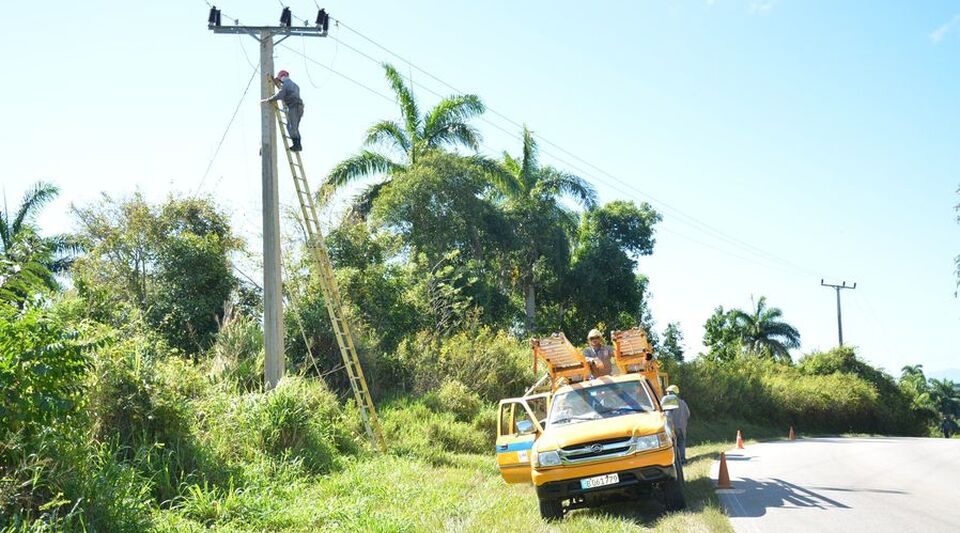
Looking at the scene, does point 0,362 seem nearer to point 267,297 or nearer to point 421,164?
point 267,297

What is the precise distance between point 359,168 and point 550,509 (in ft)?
76.8

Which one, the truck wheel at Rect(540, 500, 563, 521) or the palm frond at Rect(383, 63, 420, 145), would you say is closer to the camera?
the truck wheel at Rect(540, 500, 563, 521)

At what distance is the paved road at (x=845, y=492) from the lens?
962 centimetres

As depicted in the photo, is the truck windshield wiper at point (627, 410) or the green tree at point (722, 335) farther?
the green tree at point (722, 335)

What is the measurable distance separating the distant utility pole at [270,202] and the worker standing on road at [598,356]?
5532 millimetres

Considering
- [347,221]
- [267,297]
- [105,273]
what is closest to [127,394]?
[267,297]

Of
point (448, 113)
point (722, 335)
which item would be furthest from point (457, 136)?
point (722, 335)

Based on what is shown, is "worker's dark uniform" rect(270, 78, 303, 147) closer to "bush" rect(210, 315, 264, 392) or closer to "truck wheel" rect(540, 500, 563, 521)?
"bush" rect(210, 315, 264, 392)

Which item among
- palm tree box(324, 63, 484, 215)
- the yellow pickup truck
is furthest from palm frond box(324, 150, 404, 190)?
the yellow pickup truck

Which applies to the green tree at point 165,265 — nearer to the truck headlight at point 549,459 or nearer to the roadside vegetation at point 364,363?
the roadside vegetation at point 364,363

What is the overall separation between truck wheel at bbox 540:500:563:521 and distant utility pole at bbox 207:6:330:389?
637 cm

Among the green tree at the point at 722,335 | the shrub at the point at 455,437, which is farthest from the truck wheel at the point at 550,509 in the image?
the green tree at the point at 722,335

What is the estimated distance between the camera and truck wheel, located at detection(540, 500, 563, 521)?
10633mm

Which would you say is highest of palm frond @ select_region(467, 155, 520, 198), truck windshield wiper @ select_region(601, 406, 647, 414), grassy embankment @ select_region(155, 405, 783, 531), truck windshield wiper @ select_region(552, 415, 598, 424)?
palm frond @ select_region(467, 155, 520, 198)
